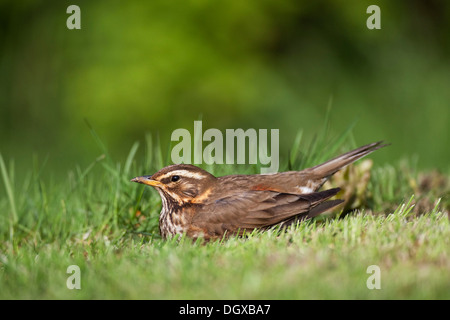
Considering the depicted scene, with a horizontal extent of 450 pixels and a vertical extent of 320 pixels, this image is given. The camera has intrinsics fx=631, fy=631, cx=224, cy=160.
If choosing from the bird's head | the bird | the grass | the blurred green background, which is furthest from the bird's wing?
the blurred green background

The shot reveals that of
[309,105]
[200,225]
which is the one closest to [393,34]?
[309,105]

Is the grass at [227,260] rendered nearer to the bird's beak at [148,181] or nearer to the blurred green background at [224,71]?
the bird's beak at [148,181]

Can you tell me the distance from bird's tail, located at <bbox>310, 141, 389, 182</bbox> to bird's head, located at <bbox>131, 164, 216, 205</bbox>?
0.97 m

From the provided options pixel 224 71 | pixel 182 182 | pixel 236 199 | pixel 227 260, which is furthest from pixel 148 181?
pixel 224 71

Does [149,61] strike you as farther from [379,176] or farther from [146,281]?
[146,281]

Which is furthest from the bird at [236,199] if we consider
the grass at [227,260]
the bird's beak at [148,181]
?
the grass at [227,260]

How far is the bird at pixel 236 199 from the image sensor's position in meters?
5.05

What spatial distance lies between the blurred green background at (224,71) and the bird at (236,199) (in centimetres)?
595

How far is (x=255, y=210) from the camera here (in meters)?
5.10

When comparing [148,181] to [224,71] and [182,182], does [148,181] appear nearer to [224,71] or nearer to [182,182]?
[182,182]

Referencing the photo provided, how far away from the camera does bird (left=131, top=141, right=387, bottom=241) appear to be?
16.6ft

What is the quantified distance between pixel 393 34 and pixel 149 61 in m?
4.99

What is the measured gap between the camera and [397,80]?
502 inches

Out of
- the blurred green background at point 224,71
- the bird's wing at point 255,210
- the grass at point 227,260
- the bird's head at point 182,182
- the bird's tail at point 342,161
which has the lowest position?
the grass at point 227,260
